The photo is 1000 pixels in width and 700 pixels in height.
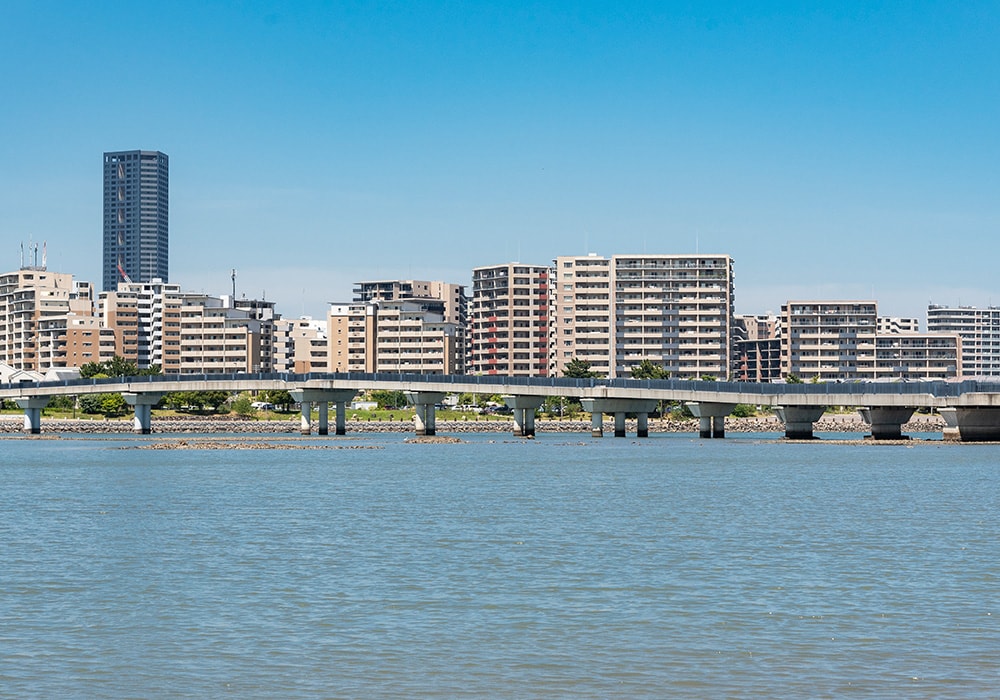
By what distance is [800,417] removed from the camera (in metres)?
140

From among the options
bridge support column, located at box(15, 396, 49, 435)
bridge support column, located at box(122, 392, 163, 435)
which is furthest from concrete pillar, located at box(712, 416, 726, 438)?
bridge support column, located at box(15, 396, 49, 435)

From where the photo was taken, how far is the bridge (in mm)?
121438

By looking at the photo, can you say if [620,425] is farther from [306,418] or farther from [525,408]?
[306,418]

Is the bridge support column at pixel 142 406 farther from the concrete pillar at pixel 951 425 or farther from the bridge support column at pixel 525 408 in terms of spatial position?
the concrete pillar at pixel 951 425

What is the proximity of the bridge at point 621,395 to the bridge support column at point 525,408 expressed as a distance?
0.12 meters

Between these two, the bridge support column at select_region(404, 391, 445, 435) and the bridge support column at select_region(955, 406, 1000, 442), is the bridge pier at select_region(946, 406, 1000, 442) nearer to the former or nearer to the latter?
the bridge support column at select_region(955, 406, 1000, 442)

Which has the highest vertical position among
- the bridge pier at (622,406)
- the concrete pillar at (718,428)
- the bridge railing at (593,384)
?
the bridge railing at (593,384)

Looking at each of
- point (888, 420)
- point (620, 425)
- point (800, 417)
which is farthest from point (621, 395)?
point (888, 420)

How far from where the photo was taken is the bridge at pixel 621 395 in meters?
121

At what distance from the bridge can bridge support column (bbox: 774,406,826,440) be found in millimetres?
103

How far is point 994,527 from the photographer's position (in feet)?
166

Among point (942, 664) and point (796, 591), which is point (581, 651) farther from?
point (796, 591)

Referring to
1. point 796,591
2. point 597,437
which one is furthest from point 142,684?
point 597,437

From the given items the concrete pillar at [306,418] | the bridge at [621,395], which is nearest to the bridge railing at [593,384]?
the bridge at [621,395]
